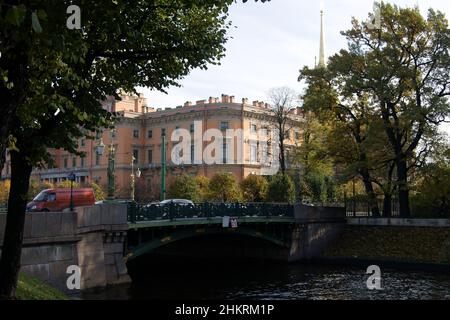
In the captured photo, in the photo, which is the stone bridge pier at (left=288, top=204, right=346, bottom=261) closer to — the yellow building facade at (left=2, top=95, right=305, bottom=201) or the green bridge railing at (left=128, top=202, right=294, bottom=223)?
the green bridge railing at (left=128, top=202, right=294, bottom=223)

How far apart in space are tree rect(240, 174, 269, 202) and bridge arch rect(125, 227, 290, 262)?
70.2ft

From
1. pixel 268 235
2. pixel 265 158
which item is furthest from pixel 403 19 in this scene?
pixel 265 158

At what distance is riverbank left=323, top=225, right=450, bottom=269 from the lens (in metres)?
32.0

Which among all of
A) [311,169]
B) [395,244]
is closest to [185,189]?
[311,169]

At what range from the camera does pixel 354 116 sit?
3875 centimetres

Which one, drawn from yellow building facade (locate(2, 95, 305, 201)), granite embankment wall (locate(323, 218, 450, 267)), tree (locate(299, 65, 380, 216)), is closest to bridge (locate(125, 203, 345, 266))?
granite embankment wall (locate(323, 218, 450, 267))

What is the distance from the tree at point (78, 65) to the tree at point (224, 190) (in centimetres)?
4063

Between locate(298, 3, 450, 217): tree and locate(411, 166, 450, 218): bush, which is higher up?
locate(298, 3, 450, 217): tree

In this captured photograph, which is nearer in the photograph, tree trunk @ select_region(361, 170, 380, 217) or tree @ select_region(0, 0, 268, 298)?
tree @ select_region(0, 0, 268, 298)

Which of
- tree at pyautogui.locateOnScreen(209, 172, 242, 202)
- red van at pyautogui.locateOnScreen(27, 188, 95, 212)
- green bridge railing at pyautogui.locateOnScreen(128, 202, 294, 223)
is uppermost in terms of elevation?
tree at pyautogui.locateOnScreen(209, 172, 242, 202)

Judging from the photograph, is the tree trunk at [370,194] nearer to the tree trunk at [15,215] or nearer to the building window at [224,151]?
the tree trunk at [15,215]

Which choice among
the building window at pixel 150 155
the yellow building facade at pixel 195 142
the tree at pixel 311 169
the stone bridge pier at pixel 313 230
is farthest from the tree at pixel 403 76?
the building window at pixel 150 155

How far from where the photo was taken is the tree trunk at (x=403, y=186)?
116 ft

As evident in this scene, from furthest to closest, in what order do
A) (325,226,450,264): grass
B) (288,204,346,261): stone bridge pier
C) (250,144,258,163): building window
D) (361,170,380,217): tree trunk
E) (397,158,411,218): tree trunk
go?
(250,144,258,163): building window < (361,170,380,217): tree trunk < (397,158,411,218): tree trunk < (288,204,346,261): stone bridge pier < (325,226,450,264): grass
